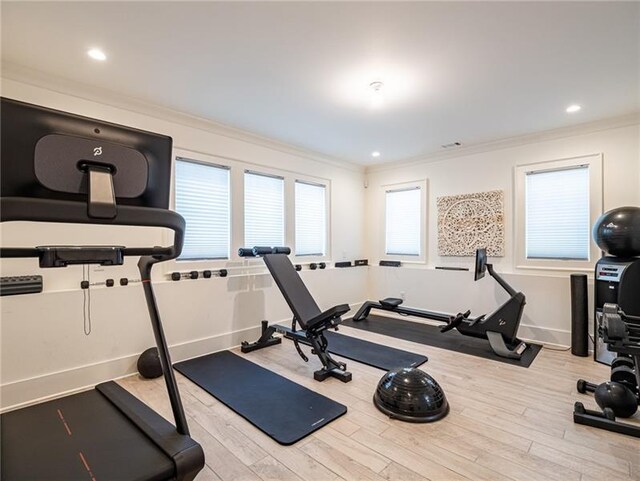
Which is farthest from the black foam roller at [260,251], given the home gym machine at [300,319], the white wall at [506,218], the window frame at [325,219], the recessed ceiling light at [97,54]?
the white wall at [506,218]

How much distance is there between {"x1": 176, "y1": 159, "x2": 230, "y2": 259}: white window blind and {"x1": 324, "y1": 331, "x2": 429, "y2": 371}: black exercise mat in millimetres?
1857

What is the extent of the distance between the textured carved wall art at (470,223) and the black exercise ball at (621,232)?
51.8 inches

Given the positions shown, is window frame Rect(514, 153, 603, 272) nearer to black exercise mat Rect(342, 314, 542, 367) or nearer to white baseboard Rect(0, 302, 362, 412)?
black exercise mat Rect(342, 314, 542, 367)

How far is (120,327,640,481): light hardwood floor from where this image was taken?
185cm

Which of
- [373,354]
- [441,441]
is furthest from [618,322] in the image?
[373,354]

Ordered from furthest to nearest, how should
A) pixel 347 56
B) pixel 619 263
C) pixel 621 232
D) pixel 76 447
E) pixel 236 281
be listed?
pixel 236 281, pixel 619 263, pixel 621 232, pixel 347 56, pixel 76 447

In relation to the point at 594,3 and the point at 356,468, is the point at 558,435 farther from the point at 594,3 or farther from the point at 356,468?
the point at 594,3

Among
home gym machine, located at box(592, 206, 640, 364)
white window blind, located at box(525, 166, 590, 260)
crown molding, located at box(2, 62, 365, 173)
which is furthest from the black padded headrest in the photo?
white window blind, located at box(525, 166, 590, 260)

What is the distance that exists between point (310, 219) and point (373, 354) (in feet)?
7.88

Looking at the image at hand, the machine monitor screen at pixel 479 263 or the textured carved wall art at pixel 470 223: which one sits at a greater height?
the textured carved wall art at pixel 470 223

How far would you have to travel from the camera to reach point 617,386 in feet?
7.80

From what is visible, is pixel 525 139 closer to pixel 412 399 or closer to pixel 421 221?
pixel 421 221

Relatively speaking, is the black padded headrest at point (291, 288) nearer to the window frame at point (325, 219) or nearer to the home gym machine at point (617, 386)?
the window frame at point (325, 219)

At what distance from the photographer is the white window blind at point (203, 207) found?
3715 mm
